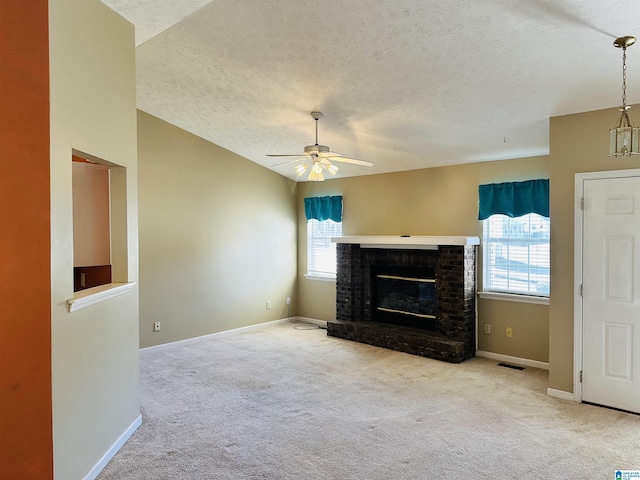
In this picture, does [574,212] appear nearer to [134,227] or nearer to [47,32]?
[134,227]

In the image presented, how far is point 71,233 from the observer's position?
2.47 metres

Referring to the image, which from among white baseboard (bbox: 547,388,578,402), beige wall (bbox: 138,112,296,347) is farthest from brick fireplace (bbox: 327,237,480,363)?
beige wall (bbox: 138,112,296,347)

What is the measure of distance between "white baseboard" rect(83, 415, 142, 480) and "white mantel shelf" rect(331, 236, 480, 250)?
3.61m

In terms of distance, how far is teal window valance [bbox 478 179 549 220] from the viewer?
A: 4.68 m

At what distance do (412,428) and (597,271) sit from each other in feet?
7.04

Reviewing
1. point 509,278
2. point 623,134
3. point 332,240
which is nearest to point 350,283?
point 332,240

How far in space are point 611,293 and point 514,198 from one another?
158 cm

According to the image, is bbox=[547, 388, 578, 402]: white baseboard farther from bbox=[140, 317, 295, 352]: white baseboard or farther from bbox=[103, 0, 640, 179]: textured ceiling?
bbox=[140, 317, 295, 352]: white baseboard

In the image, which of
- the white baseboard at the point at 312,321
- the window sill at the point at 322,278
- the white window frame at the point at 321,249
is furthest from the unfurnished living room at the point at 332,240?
the white baseboard at the point at 312,321

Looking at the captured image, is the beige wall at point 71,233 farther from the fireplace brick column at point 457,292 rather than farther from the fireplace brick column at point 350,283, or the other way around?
the fireplace brick column at point 457,292

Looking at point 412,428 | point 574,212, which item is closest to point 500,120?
point 574,212

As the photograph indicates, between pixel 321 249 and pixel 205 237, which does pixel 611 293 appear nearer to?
pixel 321 249

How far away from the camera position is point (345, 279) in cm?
632

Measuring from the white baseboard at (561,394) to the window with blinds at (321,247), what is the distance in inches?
147
